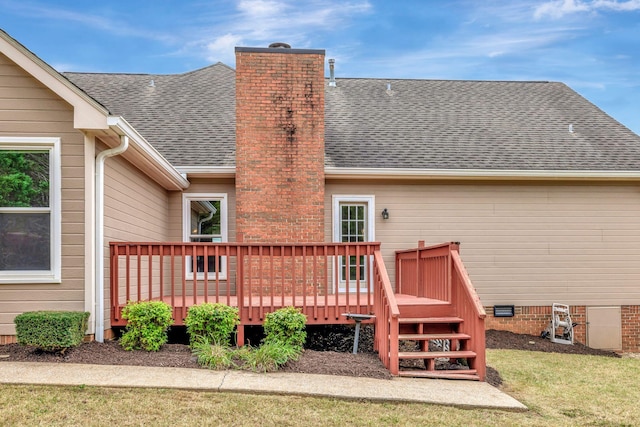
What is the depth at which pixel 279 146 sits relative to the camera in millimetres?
9797

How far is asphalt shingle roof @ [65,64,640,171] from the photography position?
436 inches

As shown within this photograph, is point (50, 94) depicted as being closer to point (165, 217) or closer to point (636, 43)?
point (165, 217)

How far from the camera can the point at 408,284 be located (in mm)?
9445

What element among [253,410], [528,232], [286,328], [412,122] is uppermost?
[412,122]

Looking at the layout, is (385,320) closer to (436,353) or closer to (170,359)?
(436,353)

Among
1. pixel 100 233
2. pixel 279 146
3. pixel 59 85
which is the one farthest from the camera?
pixel 279 146

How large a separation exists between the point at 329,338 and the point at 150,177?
12.7 feet

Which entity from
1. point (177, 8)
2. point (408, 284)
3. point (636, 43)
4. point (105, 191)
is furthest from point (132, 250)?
point (636, 43)

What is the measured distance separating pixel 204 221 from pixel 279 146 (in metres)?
2.20

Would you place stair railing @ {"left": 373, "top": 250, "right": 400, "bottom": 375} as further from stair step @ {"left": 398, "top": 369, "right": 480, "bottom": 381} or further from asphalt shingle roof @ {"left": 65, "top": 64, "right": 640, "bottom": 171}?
asphalt shingle roof @ {"left": 65, "top": 64, "right": 640, "bottom": 171}

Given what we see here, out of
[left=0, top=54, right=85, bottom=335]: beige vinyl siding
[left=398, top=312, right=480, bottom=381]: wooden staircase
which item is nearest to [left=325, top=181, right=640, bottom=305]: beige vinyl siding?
[left=398, top=312, right=480, bottom=381]: wooden staircase

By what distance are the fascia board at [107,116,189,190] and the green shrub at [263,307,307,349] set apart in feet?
9.11

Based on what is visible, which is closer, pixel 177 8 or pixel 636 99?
pixel 177 8

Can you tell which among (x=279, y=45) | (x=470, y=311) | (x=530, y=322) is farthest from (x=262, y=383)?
(x=530, y=322)
